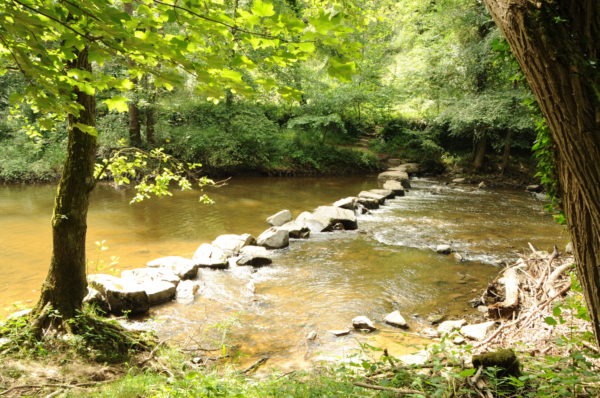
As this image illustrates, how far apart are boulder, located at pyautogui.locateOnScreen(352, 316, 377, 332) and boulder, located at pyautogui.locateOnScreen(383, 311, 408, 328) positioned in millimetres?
250

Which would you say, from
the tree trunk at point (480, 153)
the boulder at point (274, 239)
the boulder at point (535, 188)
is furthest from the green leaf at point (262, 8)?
the tree trunk at point (480, 153)

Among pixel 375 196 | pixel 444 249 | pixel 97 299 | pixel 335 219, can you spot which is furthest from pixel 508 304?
pixel 375 196

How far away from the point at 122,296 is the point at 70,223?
5.70 ft

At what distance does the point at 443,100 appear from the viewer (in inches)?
621

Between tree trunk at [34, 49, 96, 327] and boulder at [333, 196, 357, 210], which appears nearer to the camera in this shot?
tree trunk at [34, 49, 96, 327]

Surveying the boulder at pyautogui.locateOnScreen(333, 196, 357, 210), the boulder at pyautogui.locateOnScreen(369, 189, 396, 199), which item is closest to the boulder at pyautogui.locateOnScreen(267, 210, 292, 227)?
the boulder at pyautogui.locateOnScreen(333, 196, 357, 210)

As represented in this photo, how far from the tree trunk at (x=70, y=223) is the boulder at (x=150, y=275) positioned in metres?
2.06

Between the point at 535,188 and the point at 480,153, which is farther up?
the point at 480,153

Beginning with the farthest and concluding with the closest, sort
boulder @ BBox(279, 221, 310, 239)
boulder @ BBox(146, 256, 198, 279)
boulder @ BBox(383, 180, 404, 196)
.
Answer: boulder @ BBox(383, 180, 404, 196) → boulder @ BBox(279, 221, 310, 239) → boulder @ BBox(146, 256, 198, 279)

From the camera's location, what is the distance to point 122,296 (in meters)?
4.71

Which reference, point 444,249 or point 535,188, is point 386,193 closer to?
point 444,249

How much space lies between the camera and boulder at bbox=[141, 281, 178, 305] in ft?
16.7

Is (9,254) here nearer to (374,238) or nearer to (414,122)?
(374,238)

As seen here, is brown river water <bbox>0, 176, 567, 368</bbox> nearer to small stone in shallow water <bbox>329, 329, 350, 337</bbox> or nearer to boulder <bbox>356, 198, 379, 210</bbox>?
small stone in shallow water <bbox>329, 329, 350, 337</bbox>
